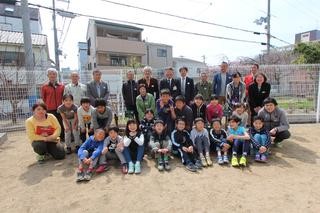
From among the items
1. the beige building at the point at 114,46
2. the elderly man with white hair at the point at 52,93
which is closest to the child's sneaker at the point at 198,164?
the elderly man with white hair at the point at 52,93

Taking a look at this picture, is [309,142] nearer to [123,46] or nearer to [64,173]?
[64,173]

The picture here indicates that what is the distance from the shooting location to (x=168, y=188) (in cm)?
364

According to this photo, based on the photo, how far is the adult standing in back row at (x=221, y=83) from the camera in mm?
5906

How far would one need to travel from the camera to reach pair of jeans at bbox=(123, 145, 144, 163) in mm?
4465

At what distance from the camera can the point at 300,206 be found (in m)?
→ 3.09

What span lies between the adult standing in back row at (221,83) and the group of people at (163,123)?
0.7 inches

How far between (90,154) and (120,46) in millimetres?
22344

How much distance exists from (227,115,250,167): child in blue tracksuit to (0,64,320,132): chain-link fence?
3.18 metres

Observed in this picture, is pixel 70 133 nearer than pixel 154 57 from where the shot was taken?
Yes

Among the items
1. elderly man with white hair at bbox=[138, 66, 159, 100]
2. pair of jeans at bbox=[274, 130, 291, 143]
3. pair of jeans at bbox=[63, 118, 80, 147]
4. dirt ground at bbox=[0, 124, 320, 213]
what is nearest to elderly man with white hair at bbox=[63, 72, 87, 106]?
pair of jeans at bbox=[63, 118, 80, 147]

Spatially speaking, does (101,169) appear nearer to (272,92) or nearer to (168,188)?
(168,188)

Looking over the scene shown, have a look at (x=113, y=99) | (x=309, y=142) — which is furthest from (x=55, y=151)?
(x=309, y=142)

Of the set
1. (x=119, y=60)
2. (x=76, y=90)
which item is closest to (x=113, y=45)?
(x=119, y=60)

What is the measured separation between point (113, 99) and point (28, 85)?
8.67ft
